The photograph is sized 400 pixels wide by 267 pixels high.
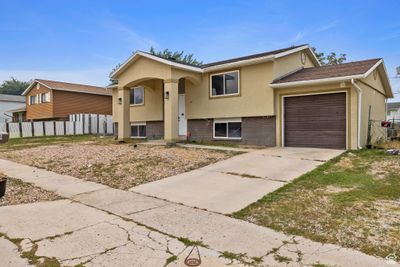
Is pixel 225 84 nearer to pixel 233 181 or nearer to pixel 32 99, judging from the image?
pixel 233 181

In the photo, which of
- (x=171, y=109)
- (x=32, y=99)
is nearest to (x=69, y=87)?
(x=32, y=99)

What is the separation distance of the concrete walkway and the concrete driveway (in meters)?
0.51

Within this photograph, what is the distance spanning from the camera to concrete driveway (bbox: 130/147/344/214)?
5637 mm

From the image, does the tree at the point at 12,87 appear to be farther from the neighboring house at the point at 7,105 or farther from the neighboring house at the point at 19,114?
the neighboring house at the point at 19,114

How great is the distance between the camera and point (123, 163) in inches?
365

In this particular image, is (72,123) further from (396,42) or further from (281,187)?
(396,42)

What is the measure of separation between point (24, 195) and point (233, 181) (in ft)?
14.7

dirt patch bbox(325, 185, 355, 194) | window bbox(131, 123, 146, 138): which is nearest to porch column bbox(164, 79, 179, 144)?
window bbox(131, 123, 146, 138)

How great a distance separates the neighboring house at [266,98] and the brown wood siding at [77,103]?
568 inches

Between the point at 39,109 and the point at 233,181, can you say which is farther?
the point at 39,109

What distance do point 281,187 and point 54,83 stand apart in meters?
27.8

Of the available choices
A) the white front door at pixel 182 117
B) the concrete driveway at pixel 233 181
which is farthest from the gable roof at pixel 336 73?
the white front door at pixel 182 117

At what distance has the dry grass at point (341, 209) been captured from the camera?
12.5 feet

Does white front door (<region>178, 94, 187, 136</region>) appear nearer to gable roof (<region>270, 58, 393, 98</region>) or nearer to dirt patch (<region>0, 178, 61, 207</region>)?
gable roof (<region>270, 58, 393, 98</region>)
